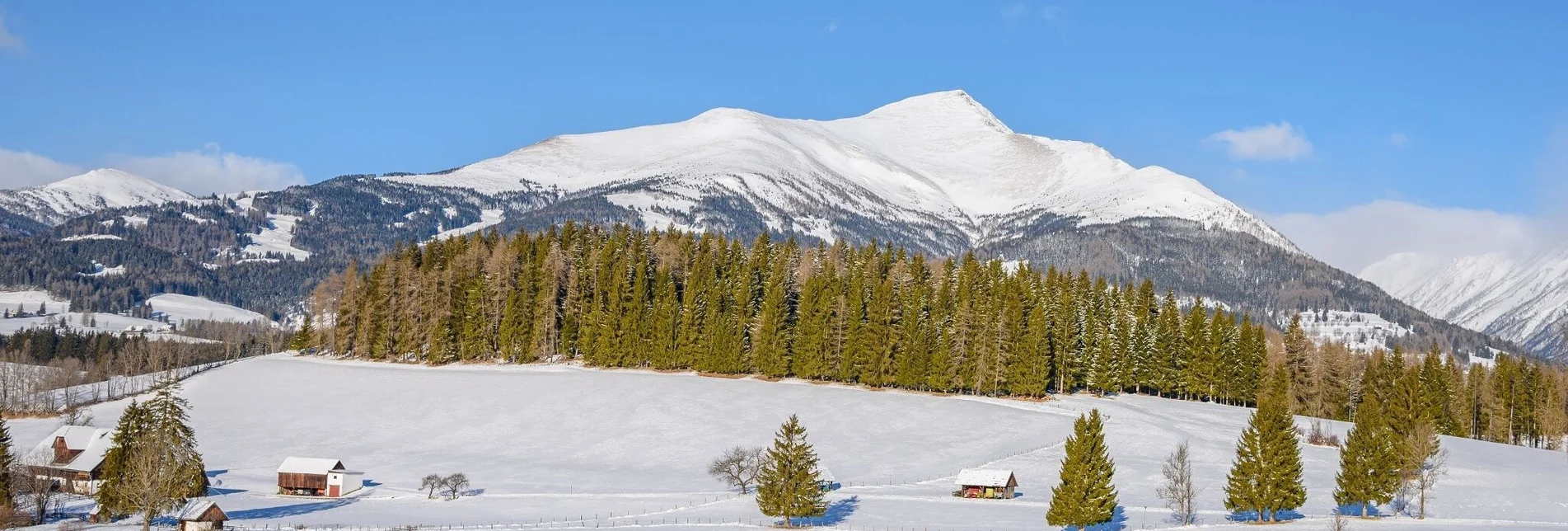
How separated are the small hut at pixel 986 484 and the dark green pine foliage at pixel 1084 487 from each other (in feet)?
33.7

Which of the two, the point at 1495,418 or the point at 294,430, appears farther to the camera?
the point at 1495,418

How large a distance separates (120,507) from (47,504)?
1132cm

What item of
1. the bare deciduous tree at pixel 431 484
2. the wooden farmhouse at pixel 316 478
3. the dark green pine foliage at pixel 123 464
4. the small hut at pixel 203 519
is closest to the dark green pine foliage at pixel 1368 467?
the bare deciduous tree at pixel 431 484

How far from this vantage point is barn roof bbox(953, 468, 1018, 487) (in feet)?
260

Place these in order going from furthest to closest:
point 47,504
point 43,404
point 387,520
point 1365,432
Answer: point 43,404, point 47,504, point 1365,432, point 387,520

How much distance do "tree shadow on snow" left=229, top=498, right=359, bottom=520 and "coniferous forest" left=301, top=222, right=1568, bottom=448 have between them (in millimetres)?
49669

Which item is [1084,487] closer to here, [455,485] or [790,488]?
[790,488]

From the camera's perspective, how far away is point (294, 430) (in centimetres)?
10406

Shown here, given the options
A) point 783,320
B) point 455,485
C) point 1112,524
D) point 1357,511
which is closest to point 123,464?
point 455,485

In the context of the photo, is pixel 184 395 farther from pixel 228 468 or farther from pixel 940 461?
pixel 940 461

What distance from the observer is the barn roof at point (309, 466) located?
8350 cm

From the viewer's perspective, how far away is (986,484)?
79.2 meters

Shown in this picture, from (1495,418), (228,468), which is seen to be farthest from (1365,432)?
(228,468)

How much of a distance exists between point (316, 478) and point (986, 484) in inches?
1795
